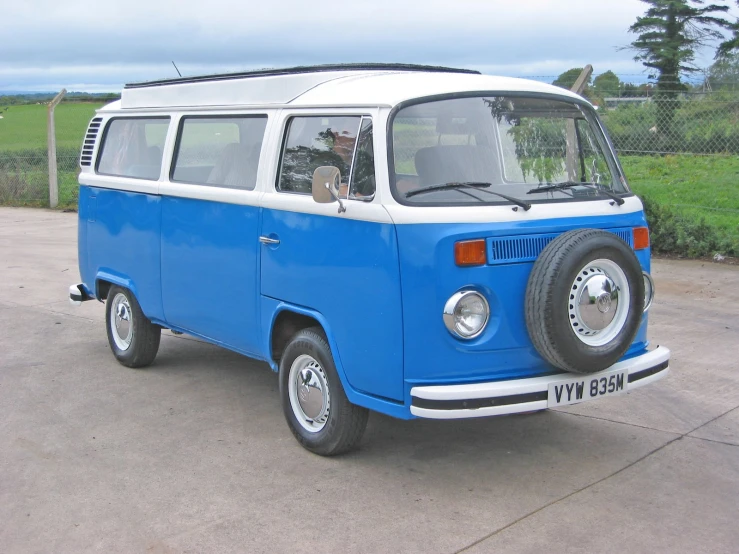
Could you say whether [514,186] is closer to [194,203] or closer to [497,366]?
[497,366]

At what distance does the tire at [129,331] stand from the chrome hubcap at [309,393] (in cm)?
220

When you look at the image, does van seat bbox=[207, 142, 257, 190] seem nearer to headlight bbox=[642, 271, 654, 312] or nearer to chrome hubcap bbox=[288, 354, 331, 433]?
chrome hubcap bbox=[288, 354, 331, 433]

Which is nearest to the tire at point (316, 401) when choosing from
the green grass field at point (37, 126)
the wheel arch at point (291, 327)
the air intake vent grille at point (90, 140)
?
the wheel arch at point (291, 327)

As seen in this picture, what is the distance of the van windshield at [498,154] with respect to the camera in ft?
15.9

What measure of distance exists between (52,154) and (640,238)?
16257 mm

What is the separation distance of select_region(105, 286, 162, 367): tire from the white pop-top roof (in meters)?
1.76

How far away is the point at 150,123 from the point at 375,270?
10.5 feet

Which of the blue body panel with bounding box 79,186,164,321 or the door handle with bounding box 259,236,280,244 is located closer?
the door handle with bounding box 259,236,280,244

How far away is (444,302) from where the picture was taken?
454 cm

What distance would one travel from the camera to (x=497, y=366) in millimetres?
4691

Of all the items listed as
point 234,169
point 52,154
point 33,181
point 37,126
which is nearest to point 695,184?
point 234,169

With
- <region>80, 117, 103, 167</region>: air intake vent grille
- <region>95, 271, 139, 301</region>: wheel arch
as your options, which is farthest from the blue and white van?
<region>80, 117, 103, 167</region>: air intake vent grille

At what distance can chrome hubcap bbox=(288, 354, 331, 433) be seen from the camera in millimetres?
5297

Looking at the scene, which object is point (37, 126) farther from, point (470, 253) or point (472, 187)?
point (470, 253)
